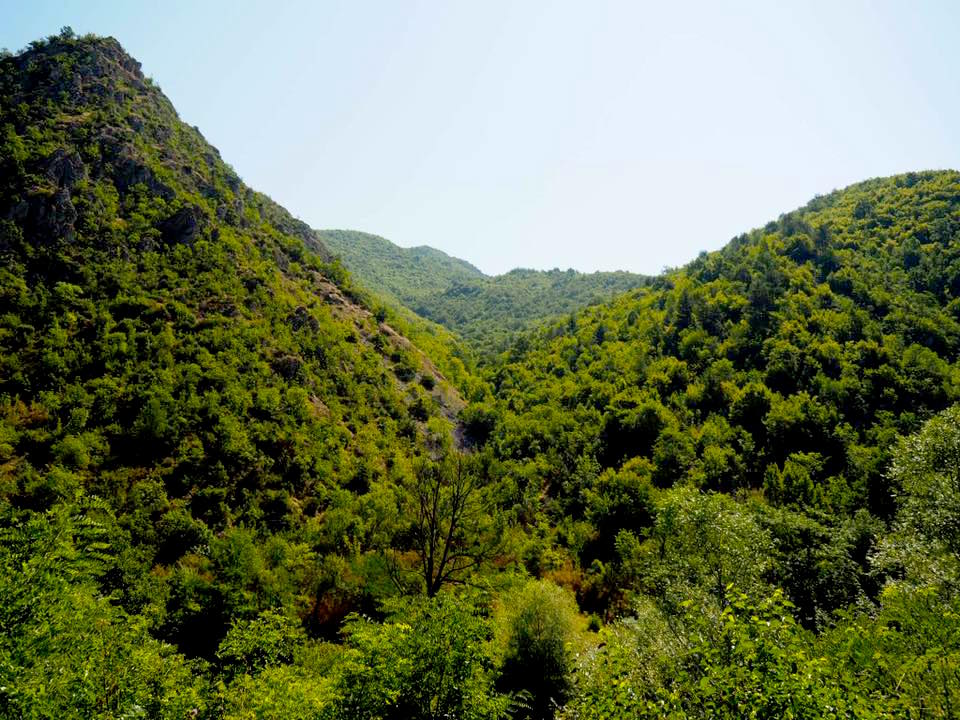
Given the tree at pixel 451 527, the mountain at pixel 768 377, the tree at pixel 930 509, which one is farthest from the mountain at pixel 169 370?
the tree at pixel 930 509

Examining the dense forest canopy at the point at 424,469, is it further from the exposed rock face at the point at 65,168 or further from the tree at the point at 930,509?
the exposed rock face at the point at 65,168

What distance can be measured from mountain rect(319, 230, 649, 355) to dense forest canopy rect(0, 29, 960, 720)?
151ft

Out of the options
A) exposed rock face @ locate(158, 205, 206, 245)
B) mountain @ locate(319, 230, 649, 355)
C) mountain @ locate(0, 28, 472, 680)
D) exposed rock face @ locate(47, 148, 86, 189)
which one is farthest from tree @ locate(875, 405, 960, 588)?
mountain @ locate(319, 230, 649, 355)

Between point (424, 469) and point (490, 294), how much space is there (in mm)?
122196

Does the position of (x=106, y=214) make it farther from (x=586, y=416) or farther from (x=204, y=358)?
(x=586, y=416)

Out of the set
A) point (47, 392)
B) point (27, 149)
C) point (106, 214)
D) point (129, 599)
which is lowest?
point (129, 599)

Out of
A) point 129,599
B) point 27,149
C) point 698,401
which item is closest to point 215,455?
point 129,599

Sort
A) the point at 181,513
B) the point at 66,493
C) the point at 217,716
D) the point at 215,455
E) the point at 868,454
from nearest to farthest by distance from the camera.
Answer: the point at 217,716
the point at 66,493
the point at 181,513
the point at 215,455
the point at 868,454

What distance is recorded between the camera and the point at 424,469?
150ft

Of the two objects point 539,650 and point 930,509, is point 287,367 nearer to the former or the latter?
point 539,650

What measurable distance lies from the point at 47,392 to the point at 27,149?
28.6m

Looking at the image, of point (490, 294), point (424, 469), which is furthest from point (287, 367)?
point (490, 294)

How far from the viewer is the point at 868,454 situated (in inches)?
1778

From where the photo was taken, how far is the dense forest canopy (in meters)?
13.5
